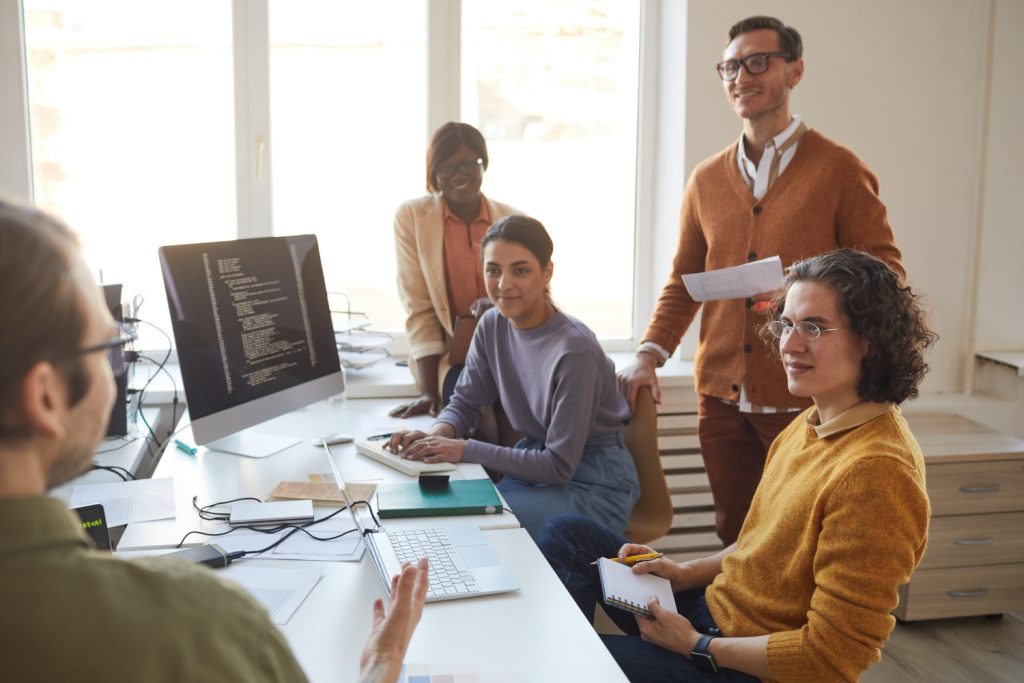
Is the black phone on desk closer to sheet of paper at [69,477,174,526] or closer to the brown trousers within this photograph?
sheet of paper at [69,477,174,526]

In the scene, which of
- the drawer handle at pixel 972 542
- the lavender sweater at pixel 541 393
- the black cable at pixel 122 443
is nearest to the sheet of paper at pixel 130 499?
the black cable at pixel 122 443

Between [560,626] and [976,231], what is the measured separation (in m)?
2.82

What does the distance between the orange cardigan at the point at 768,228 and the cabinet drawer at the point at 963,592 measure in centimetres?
91

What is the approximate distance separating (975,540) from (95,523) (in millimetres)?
2512

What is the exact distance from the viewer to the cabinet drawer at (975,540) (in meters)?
2.80

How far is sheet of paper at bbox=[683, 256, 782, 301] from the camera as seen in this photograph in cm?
221

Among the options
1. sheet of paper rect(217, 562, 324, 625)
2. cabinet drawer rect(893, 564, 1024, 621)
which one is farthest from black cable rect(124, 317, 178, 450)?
cabinet drawer rect(893, 564, 1024, 621)

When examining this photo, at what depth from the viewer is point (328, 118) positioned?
3.39 meters

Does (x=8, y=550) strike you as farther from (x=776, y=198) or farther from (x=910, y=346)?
(x=776, y=198)

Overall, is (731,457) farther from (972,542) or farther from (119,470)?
(119,470)

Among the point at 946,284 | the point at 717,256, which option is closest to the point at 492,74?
the point at 717,256

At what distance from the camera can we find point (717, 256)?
96.4 inches

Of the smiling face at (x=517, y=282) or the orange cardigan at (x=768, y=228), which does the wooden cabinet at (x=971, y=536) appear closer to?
the orange cardigan at (x=768, y=228)

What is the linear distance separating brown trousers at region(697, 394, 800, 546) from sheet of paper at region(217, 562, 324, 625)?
1.33m
